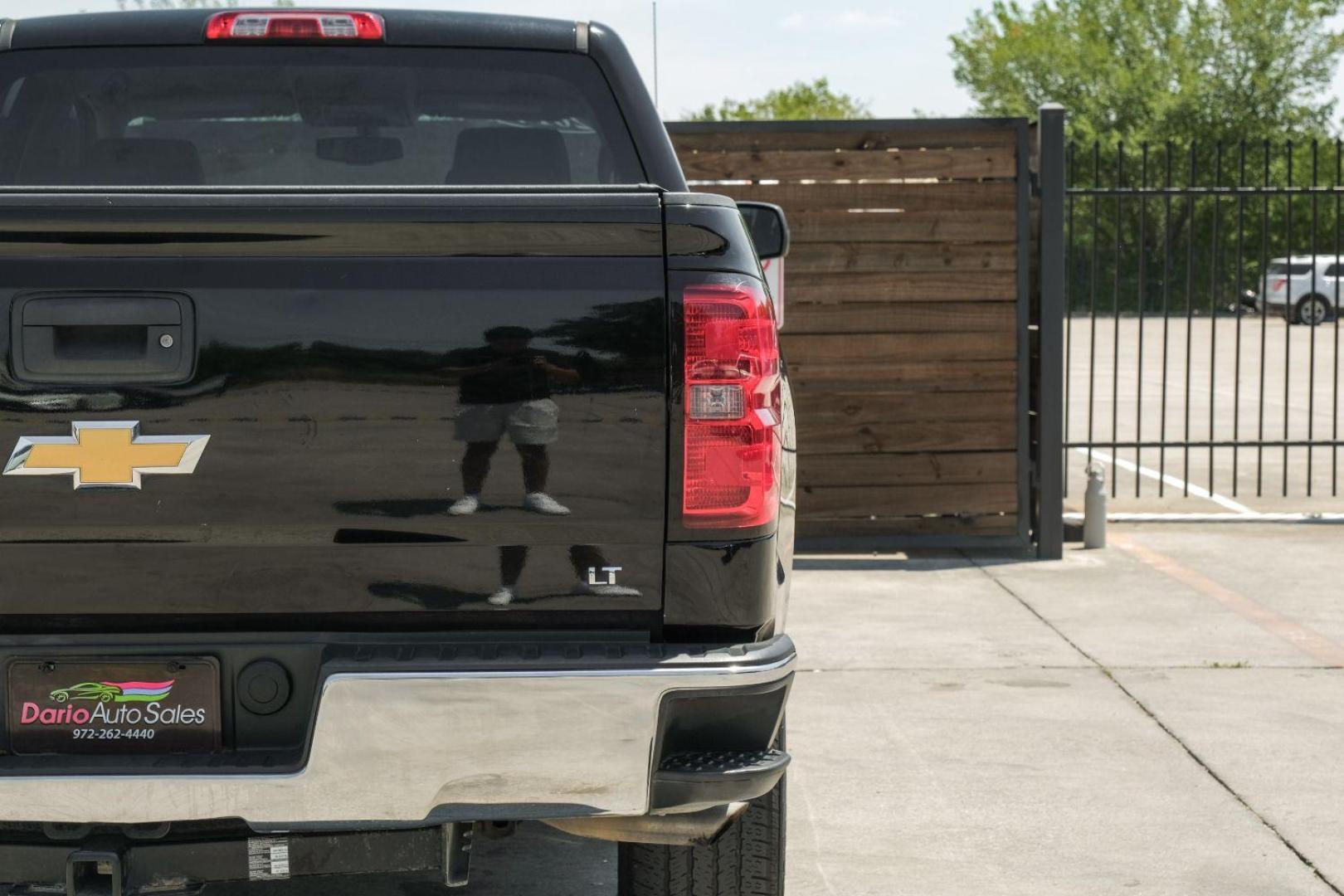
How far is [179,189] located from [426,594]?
2.67 ft

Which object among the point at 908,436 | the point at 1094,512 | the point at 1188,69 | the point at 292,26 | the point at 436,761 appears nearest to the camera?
the point at 436,761

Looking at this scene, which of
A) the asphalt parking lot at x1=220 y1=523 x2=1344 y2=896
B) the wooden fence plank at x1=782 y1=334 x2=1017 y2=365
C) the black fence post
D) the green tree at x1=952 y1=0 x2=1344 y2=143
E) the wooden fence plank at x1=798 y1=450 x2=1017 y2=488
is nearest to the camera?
the asphalt parking lot at x1=220 y1=523 x2=1344 y2=896

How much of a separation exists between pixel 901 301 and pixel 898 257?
229mm

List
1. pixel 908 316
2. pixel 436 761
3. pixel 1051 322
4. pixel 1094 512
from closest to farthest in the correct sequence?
pixel 436 761 < pixel 1051 322 < pixel 908 316 < pixel 1094 512

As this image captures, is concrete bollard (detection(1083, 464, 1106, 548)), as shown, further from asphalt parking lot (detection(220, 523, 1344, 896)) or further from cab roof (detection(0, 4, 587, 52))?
cab roof (detection(0, 4, 587, 52))

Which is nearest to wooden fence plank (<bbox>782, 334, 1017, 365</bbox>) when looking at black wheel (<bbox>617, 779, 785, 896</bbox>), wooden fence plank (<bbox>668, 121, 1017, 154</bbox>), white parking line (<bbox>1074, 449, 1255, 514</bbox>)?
wooden fence plank (<bbox>668, 121, 1017, 154</bbox>)

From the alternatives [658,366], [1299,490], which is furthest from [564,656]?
[1299,490]

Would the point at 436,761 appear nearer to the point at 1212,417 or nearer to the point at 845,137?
the point at 845,137

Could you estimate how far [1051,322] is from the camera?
28.1ft

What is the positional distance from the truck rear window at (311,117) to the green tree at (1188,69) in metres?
47.2

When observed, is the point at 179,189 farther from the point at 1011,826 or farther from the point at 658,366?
the point at 1011,826

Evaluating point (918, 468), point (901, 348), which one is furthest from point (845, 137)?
point (918, 468)

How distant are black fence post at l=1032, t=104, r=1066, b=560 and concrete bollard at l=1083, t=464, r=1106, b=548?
28 centimetres

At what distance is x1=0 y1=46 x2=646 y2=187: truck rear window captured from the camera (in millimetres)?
4180
